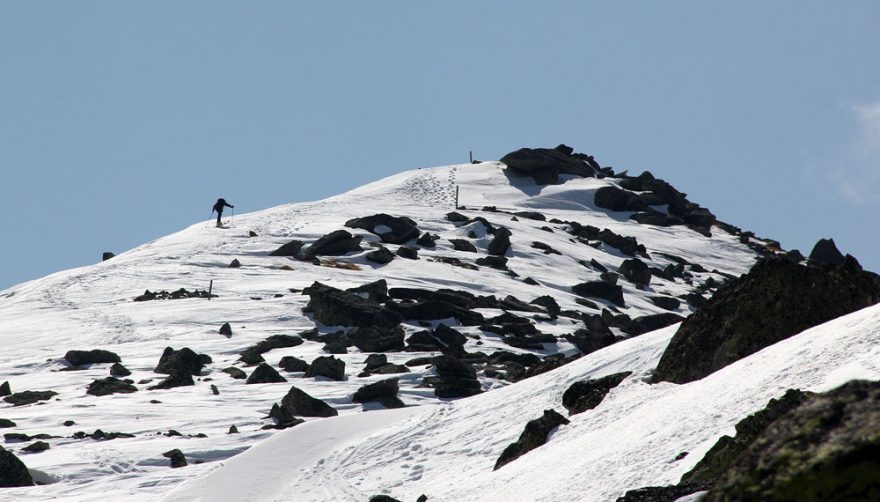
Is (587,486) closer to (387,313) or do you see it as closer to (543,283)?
(387,313)

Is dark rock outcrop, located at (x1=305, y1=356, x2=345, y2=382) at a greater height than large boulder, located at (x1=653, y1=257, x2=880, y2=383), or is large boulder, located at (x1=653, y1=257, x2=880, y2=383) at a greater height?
large boulder, located at (x1=653, y1=257, x2=880, y2=383)

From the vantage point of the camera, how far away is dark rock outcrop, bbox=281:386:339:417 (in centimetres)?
2480

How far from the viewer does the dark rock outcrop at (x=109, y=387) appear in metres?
28.0

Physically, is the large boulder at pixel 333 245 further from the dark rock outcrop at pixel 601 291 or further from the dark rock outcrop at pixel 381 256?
the dark rock outcrop at pixel 601 291

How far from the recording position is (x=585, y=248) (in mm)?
69125

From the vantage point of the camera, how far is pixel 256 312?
136ft

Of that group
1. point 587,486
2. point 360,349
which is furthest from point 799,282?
point 360,349

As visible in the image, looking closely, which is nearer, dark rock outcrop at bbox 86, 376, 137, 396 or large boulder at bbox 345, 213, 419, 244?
dark rock outcrop at bbox 86, 376, 137, 396

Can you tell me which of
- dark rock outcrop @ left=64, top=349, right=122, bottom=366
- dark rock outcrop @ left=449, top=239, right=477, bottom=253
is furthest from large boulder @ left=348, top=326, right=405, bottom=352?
dark rock outcrop @ left=449, top=239, right=477, bottom=253

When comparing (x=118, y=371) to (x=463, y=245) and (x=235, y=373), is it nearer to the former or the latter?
(x=235, y=373)

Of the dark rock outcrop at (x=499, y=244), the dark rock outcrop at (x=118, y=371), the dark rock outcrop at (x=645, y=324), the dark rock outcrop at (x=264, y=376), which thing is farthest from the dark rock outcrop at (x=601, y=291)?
the dark rock outcrop at (x=118, y=371)

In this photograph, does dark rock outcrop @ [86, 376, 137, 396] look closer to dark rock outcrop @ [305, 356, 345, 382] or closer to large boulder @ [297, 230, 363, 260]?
dark rock outcrop @ [305, 356, 345, 382]

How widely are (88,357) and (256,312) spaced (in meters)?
9.14

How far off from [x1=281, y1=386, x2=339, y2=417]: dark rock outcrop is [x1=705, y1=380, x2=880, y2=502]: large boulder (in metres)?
20.3
